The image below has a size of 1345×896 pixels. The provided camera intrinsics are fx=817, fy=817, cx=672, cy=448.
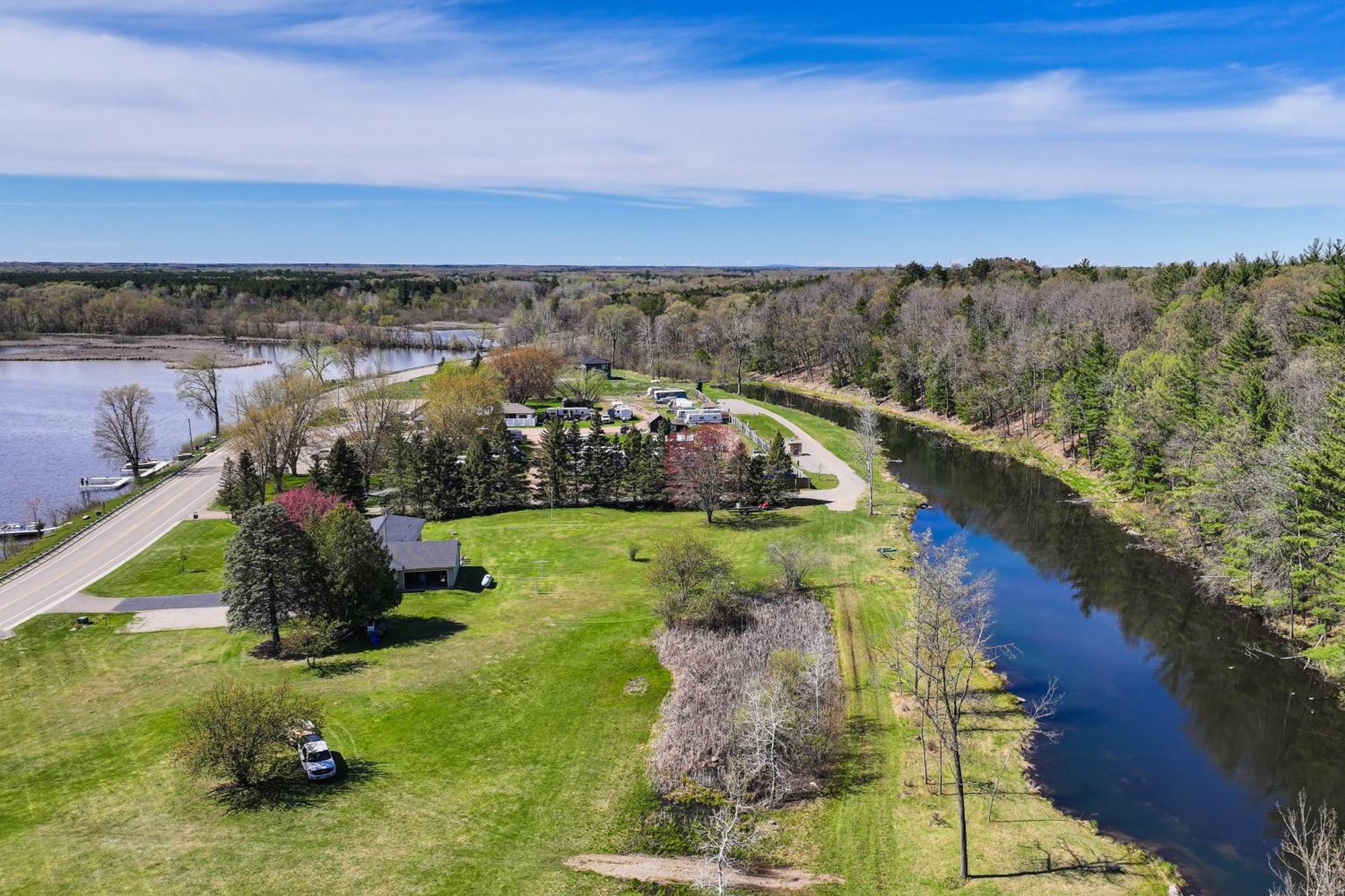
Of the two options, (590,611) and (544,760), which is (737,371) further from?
(544,760)

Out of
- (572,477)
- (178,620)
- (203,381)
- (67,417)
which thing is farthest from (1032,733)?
(67,417)

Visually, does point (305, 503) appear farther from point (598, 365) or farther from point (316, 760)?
point (598, 365)

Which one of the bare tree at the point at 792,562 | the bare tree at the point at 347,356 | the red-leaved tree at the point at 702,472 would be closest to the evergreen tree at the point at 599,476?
the red-leaved tree at the point at 702,472

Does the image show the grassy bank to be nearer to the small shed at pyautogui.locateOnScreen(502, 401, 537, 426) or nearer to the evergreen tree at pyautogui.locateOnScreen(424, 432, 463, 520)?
the evergreen tree at pyautogui.locateOnScreen(424, 432, 463, 520)

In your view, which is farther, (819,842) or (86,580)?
(86,580)

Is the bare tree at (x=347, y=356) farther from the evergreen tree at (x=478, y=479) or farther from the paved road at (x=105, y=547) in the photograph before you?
the evergreen tree at (x=478, y=479)

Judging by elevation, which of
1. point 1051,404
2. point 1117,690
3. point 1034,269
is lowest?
point 1117,690

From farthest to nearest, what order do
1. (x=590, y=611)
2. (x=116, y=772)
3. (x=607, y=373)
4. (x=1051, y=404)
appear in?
(x=607, y=373) < (x=1051, y=404) < (x=590, y=611) < (x=116, y=772)

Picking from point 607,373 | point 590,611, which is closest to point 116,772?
point 590,611
